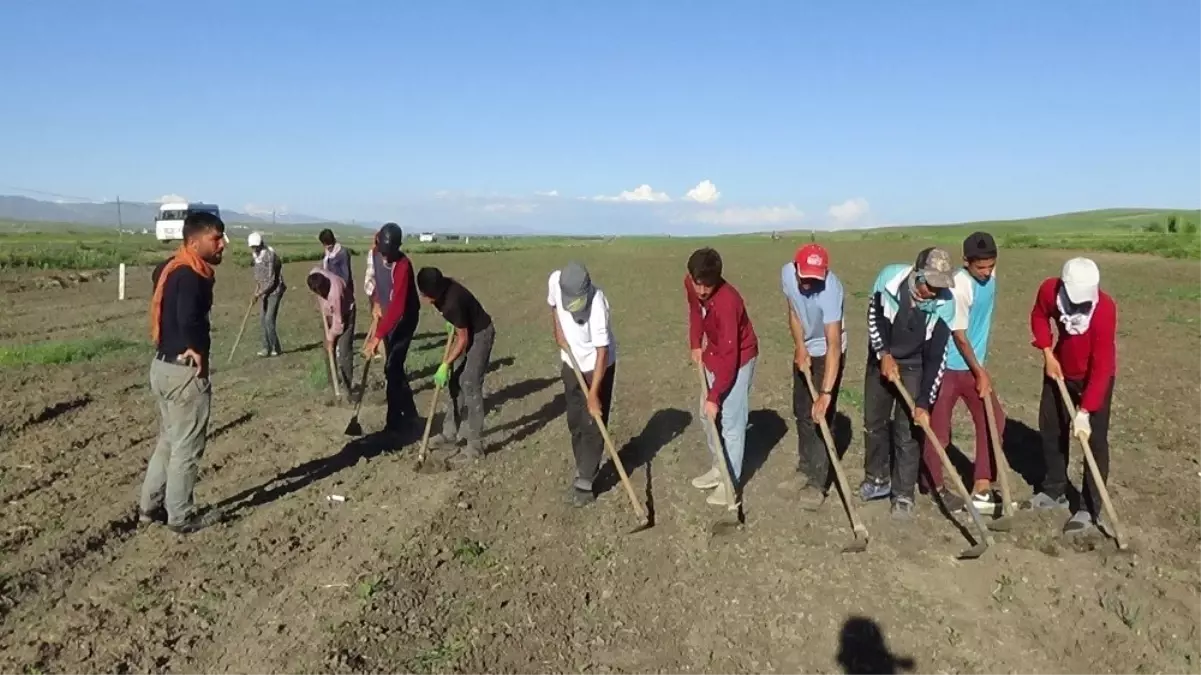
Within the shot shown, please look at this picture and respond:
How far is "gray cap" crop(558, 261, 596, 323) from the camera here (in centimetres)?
622

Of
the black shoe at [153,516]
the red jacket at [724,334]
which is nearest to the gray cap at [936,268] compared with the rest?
the red jacket at [724,334]

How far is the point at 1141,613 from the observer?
5.11m

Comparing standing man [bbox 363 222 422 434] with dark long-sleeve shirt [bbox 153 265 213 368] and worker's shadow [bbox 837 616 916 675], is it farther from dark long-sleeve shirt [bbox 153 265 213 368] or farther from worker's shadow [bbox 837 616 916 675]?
worker's shadow [bbox 837 616 916 675]

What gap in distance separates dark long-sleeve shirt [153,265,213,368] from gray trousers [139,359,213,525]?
5.8 inches

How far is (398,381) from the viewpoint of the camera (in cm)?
880

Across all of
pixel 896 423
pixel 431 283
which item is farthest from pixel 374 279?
pixel 896 423

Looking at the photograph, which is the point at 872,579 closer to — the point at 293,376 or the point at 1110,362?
the point at 1110,362

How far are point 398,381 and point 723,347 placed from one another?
3.87 metres

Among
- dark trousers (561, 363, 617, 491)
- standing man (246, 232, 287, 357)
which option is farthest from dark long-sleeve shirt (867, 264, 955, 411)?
standing man (246, 232, 287, 357)

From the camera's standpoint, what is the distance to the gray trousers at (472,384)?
7.91 m

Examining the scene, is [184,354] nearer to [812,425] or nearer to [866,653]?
[812,425]

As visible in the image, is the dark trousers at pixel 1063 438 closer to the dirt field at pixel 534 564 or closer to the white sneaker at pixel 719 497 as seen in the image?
the dirt field at pixel 534 564

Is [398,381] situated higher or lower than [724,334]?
lower

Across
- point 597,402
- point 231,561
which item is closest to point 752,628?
point 597,402
